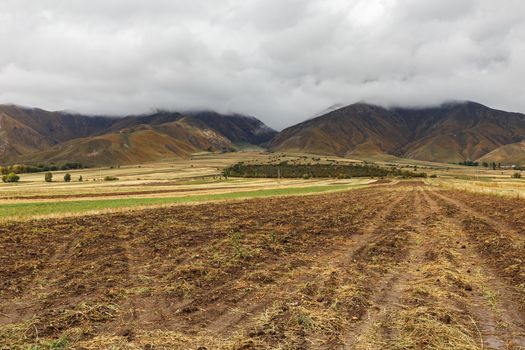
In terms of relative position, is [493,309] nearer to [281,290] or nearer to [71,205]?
[281,290]

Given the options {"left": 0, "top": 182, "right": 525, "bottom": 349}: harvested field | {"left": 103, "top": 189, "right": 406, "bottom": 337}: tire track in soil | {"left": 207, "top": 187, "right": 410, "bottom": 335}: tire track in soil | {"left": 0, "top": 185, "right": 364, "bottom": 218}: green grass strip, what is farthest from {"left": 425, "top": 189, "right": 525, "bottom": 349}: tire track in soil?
{"left": 0, "top": 185, "right": 364, "bottom": 218}: green grass strip

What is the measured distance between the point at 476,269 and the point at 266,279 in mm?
8863

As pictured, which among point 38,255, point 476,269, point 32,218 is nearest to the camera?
point 476,269

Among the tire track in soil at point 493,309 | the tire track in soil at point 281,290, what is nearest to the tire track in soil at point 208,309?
the tire track in soil at point 281,290

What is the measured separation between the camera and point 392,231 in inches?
1029

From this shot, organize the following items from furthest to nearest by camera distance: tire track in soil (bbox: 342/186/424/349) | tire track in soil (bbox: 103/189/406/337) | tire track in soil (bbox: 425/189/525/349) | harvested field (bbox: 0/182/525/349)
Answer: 1. tire track in soil (bbox: 103/189/406/337)
2. harvested field (bbox: 0/182/525/349)
3. tire track in soil (bbox: 342/186/424/349)
4. tire track in soil (bbox: 425/189/525/349)

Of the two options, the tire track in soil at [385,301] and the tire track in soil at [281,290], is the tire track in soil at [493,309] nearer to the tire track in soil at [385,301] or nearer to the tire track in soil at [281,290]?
the tire track in soil at [385,301]

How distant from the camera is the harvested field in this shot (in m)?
9.14

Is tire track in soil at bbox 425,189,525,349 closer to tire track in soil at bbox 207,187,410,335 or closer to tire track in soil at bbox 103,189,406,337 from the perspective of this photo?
tire track in soil at bbox 207,187,410,335

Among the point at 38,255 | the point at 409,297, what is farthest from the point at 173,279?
the point at 38,255

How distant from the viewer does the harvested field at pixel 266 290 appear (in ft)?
30.0

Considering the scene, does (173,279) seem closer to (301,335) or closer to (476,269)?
(301,335)

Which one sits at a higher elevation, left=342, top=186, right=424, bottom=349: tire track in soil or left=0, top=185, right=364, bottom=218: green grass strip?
left=342, top=186, right=424, bottom=349: tire track in soil

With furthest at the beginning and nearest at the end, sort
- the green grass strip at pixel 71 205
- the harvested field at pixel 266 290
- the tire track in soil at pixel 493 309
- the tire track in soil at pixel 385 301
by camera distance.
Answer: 1. the green grass strip at pixel 71 205
2. the harvested field at pixel 266 290
3. the tire track in soil at pixel 385 301
4. the tire track in soil at pixel 493 309
